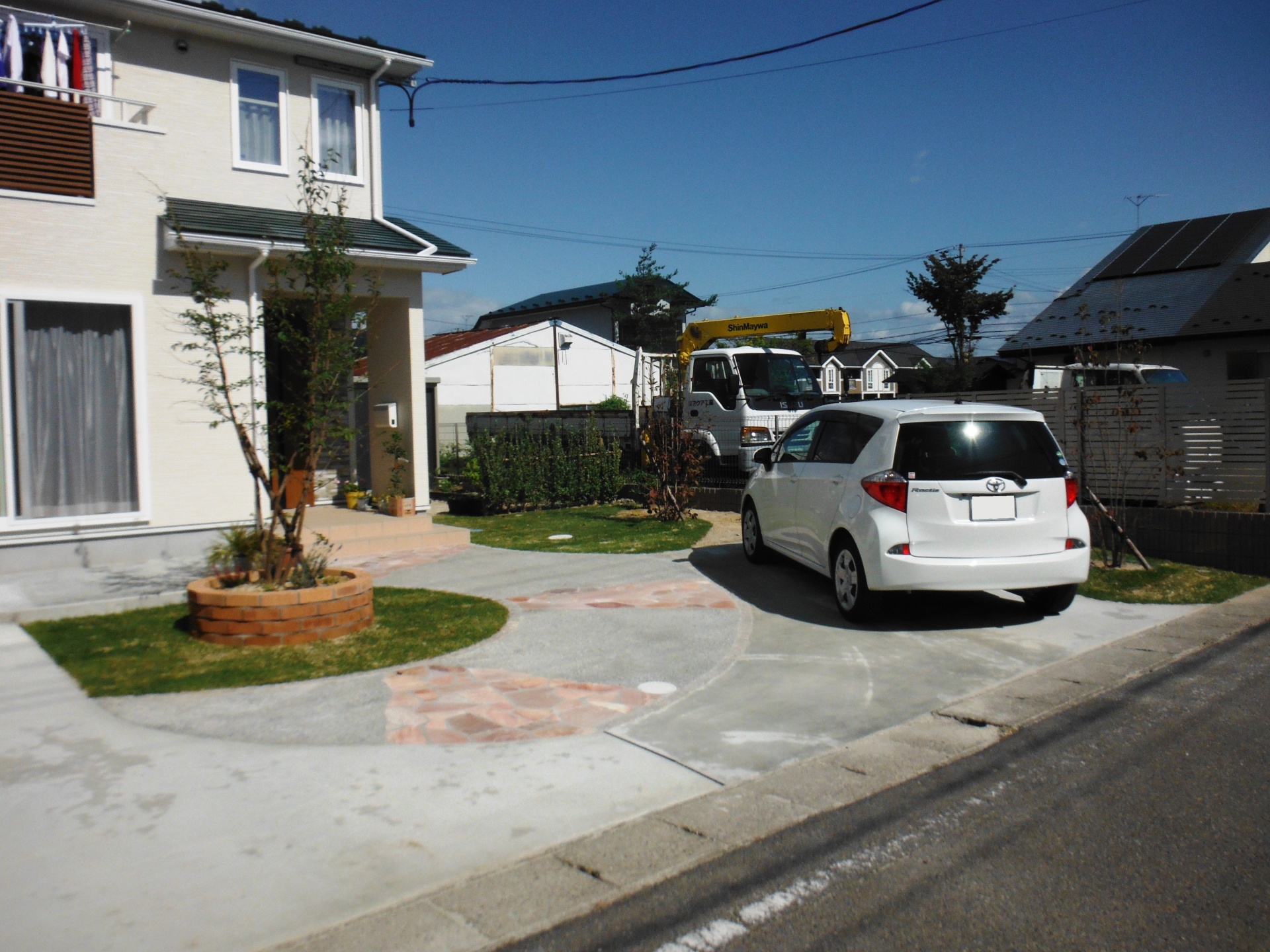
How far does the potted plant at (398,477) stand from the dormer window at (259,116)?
351 centimetres

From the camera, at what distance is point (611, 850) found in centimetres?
386

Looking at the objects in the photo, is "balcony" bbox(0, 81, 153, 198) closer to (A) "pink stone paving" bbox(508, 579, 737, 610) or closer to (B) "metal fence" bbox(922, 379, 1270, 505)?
(A) "pink stone paving" bbox(508, 579, 737, 610)

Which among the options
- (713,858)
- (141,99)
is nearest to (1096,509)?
(713,858)

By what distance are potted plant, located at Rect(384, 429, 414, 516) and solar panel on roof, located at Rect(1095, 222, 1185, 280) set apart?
1837cm

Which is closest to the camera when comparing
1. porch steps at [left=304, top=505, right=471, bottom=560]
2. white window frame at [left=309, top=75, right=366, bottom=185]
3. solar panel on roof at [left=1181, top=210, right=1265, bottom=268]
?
porch steps at [left=304, top=505, right=471, bottom=560]

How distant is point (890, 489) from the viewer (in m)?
7.17

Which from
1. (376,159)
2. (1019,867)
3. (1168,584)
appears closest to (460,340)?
(376,159)

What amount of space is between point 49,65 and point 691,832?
10.5 meters

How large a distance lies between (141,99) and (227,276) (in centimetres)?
227

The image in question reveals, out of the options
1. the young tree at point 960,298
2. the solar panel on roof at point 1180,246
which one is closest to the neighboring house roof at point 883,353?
the young tree at point 960,298

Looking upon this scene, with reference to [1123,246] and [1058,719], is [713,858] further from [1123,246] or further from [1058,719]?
[1123,246]

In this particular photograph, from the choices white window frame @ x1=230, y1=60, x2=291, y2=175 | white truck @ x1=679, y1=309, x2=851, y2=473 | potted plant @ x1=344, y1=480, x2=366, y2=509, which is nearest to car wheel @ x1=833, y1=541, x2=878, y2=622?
white truck @ x1=679, y1=309, x2=851, y2=473

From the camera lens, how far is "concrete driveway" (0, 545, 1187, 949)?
3.49 metres

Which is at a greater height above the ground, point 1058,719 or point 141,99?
point 141,99
